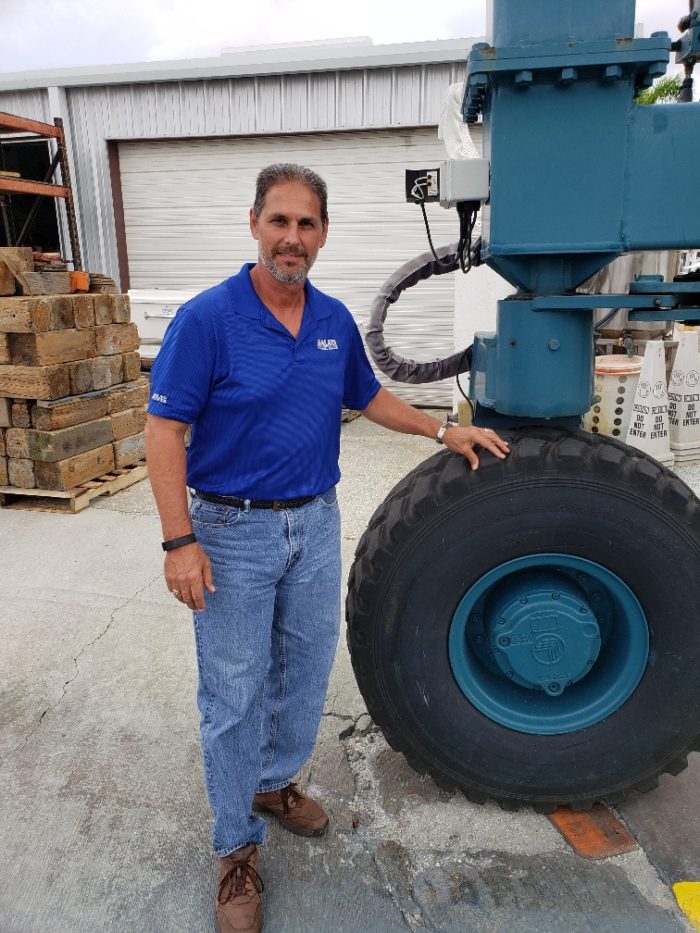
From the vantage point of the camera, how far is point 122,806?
263 centimetres

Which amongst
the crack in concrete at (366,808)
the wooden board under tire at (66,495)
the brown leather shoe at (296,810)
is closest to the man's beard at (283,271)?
the brown leather shoe at (296,810)

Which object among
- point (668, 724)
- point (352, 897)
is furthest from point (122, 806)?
point (668, 724)

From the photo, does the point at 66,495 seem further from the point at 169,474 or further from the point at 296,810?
the point at 169,474

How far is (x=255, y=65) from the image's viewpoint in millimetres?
9242

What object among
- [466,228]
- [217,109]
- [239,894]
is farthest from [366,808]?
[217,109]

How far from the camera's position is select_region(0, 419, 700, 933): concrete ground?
7.13 ft

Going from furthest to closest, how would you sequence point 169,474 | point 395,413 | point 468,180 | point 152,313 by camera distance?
1. point 152,313
2. point 395,413
3. point 468,180
4. point 169,474

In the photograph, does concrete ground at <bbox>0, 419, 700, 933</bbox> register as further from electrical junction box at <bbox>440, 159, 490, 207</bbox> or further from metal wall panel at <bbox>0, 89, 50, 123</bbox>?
metal wall panel at <bbox>0, 89, 50, 123</bbox>

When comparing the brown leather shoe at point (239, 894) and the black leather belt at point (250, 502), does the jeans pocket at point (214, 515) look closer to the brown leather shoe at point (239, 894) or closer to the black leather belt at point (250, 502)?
the black leather belt at point (250, 502)

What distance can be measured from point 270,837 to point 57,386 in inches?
172

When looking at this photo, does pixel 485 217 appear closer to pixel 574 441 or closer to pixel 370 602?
pixel 574 441

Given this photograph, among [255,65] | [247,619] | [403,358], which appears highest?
[255,65]

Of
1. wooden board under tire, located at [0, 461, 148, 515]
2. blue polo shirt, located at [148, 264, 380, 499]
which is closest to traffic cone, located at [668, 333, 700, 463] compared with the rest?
wooden board under tire, located at [0, 461, 148, 515]

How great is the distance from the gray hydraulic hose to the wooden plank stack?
315 cm
